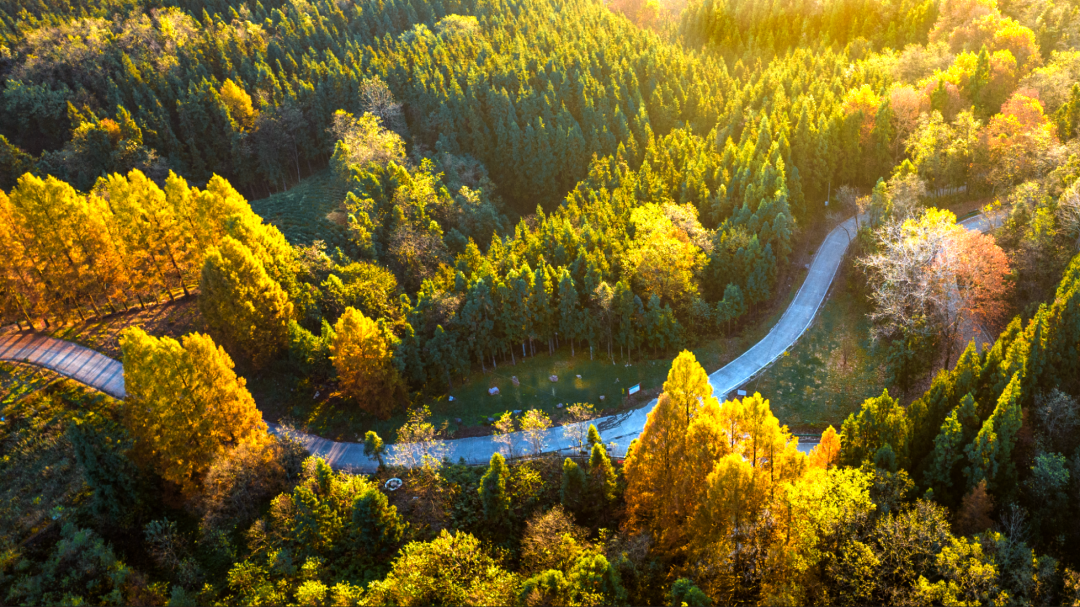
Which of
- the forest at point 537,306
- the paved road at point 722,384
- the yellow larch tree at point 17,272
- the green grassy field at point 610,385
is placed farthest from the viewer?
the green grassy field at point 610,385

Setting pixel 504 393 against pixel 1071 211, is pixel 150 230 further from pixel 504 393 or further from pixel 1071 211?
pixel 1071 211

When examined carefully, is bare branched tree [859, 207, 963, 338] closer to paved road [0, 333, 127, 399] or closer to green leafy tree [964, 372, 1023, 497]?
green leafy tree [964, 372, 1023, 497]

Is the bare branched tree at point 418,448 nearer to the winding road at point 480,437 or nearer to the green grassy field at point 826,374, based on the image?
the winding road at point 480,437

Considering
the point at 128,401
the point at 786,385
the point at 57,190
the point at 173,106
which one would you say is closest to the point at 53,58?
the point at 173,106

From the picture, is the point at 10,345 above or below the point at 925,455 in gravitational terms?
above

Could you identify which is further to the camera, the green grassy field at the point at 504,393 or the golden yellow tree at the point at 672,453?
the green grassy field at the point at 504,393

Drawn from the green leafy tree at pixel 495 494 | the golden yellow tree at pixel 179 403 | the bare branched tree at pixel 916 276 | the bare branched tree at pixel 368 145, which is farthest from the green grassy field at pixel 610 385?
the bare branched tree at pixel 368 145

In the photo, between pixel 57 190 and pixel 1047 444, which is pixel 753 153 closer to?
pixel 1047 444
